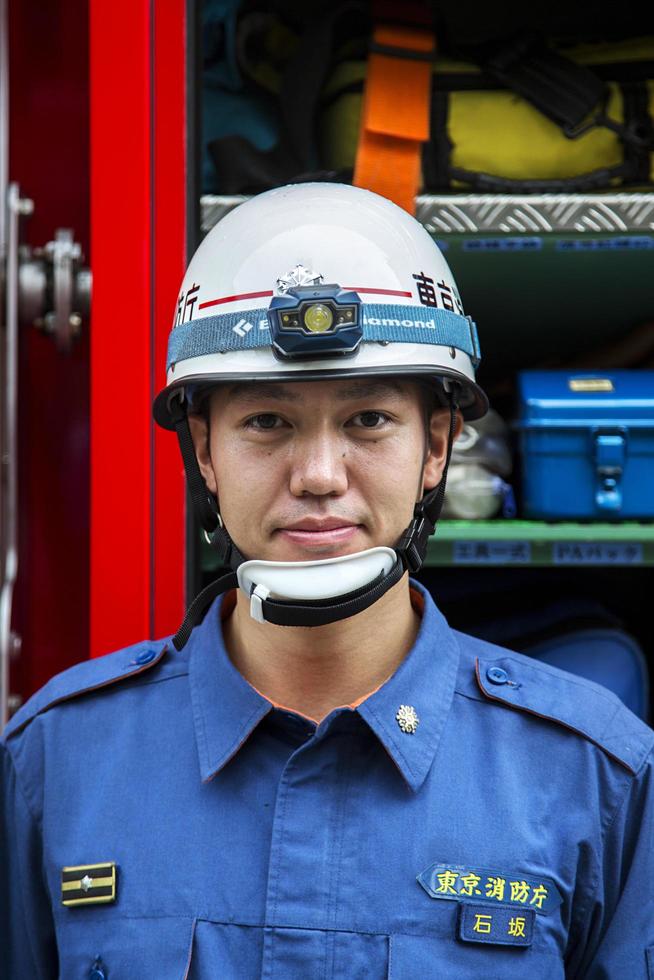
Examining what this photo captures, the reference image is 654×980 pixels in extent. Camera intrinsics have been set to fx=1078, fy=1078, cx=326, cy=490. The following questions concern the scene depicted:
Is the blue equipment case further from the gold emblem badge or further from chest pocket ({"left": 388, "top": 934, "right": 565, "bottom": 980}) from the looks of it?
chest pocket ({"left": 388, "top": 934, "right": 565, "bottom": 980})

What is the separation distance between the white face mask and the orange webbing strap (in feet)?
3.06

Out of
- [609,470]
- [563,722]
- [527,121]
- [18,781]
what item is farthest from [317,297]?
[527,121]

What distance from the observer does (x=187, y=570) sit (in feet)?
6.38

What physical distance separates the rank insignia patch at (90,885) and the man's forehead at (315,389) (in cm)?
61

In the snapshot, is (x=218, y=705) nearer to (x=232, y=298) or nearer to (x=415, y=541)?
(x=415, y=541)

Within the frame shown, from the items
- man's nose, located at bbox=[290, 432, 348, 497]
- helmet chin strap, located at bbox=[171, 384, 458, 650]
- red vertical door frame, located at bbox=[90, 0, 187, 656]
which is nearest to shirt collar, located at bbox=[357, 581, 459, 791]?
helmet chin strap, located at bbox=[171, 384, 458, 650]

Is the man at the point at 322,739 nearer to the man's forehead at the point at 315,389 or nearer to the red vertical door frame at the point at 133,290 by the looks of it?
the man's forehead at the point at 315,389

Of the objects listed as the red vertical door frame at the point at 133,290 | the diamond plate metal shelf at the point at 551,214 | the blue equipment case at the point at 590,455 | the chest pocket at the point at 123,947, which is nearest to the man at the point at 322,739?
the chest pocket at the point at 123,947

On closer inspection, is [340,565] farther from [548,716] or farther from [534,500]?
[534,500]

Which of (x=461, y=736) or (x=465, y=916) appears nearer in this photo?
(x=465, y=916)

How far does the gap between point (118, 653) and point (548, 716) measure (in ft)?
2.05

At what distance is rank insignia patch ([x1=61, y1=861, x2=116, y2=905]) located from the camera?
1310 millimetres

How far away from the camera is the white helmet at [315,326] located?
1318 mm

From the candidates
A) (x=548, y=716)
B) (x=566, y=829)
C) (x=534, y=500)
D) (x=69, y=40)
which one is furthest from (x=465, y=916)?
(x=69, y=40)
